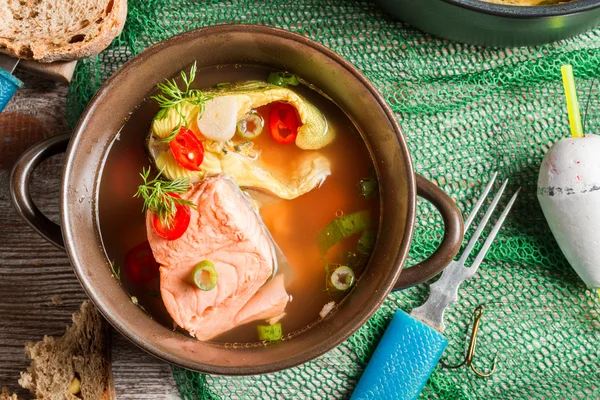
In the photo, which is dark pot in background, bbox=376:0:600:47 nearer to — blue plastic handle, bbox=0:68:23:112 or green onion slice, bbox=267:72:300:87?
green onion slice, bbox=267:72:300:87

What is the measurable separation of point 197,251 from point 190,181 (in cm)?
22

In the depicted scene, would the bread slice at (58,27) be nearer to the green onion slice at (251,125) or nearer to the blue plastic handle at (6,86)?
the blue plastic handle at (6,86)

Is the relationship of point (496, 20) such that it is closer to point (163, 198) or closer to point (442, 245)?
point (442, 245)

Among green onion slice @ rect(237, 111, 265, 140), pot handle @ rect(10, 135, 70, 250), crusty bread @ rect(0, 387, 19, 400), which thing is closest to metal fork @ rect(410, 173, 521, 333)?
green onion slice @ rect(237, 111, 265, 140)

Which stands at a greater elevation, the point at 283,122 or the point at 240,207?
the point at 283,122

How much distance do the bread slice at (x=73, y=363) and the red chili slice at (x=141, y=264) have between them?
25cm

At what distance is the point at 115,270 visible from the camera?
78.5 inches

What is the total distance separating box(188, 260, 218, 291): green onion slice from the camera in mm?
1959

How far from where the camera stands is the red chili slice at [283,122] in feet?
6.72

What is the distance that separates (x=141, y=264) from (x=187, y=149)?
411 millimetres

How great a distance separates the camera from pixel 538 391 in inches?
89.4

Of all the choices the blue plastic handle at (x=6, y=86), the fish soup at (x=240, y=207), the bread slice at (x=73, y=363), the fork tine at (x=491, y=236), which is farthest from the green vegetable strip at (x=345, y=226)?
the blue plastic handle at (x=6, y=86)

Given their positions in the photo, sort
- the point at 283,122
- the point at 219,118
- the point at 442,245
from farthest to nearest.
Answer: the point at 283,122
the point at 219,118
the point at 442,245

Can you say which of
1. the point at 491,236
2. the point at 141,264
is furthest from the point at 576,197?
the point at 141,264
